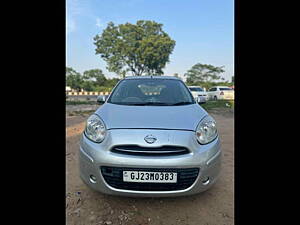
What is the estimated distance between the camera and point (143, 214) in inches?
67.2

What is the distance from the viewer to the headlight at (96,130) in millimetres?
1719

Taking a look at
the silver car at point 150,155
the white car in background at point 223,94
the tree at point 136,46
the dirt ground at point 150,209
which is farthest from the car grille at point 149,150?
the tree at point 136,46

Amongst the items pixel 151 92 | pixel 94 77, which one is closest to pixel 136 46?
pixel 94 77

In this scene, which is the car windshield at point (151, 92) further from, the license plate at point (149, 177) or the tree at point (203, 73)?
the tree at point (203, 73)

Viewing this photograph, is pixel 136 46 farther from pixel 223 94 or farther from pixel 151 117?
pixel 151 117

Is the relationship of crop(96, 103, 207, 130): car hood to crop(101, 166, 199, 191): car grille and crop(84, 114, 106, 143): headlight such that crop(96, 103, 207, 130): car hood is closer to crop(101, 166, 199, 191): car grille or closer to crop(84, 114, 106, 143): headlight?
crop(84, 114, 106, 143): headlight

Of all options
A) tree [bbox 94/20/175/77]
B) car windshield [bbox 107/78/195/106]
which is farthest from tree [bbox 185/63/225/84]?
car windshield [bbox 107/78/195/106]

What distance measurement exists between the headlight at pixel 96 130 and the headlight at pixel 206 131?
2.96 ft

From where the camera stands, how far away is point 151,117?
1870 mm

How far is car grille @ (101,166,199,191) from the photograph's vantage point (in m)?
1.55
